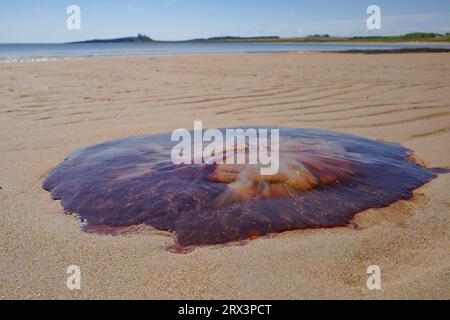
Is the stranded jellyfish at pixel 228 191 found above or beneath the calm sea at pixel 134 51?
beneath

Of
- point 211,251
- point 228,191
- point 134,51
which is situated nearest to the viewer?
point 211,251

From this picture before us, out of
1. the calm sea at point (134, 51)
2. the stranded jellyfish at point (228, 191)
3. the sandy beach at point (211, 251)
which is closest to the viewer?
the sandy beach at point (211, 251)

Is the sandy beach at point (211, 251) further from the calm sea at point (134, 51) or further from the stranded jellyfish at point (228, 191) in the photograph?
the calm sea at point (134, 51)

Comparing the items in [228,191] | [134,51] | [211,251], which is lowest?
[211,251]

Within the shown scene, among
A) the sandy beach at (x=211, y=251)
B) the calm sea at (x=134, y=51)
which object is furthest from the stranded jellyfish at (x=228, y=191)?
the calm sea at (x=134, y=51)

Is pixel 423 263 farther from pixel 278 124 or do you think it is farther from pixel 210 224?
pixel 278 124

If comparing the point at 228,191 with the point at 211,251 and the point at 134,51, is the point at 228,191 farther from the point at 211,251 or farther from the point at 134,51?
the point at 134,51

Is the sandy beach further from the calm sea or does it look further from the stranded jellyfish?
the calm sea

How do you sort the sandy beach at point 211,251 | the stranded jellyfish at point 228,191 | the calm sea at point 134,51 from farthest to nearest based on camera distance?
the calm sea at point 134,51
the stranded jellyfish at point 228,191
the sandy beach at point 211,251

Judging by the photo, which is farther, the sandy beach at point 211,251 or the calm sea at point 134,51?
the calm sea at point 134,51

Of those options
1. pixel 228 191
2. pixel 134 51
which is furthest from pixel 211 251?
pixel 134 51
